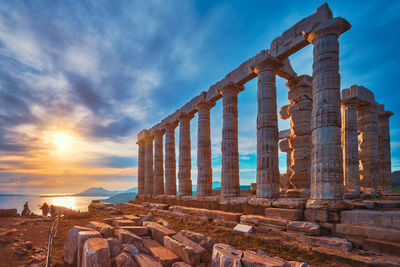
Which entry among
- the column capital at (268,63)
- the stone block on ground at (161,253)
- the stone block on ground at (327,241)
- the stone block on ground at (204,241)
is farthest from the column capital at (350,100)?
the stone block on ground at (161,253)

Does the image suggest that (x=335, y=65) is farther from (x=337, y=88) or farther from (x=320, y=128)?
(x=320, y=128)

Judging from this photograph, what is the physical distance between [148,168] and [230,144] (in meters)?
14.6

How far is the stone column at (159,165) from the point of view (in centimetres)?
2369

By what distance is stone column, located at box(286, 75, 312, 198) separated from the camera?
1319cm

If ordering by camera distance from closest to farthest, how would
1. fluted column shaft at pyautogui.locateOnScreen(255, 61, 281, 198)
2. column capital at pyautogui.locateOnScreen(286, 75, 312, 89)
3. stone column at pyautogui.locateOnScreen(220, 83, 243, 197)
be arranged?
fluted column shaft at pyautogui.locateOnScreen(255, 61, 281, 198) → column capital at pyautogui.locateOnScreen(286, 75, 312, 89) → stone column at pyautogui.locateOnScreen(220, 83, 243, 197)

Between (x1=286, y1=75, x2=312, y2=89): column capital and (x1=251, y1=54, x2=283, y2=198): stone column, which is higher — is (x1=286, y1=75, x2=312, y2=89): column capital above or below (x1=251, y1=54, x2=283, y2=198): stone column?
above

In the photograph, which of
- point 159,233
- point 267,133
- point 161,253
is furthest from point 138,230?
point 267,133

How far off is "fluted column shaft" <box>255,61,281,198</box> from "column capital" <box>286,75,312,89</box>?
2.62 metres

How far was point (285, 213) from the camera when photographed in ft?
29.9

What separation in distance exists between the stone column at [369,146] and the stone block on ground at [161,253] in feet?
54.9

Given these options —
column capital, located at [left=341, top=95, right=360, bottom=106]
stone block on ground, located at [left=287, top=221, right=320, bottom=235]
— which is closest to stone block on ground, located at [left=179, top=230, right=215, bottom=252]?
stone block on ground, located at [left=287, top=221, right=320, bottom=235]

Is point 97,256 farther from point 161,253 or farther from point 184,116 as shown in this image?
point 184,116

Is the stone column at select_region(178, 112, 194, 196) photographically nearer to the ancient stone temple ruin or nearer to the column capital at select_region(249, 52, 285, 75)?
the ancient stone temple ruin

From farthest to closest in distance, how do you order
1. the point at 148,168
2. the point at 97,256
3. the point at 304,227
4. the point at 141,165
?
the point at 141,165 → the point at 148,168 → the point at 304,227 → the point at 97,256
